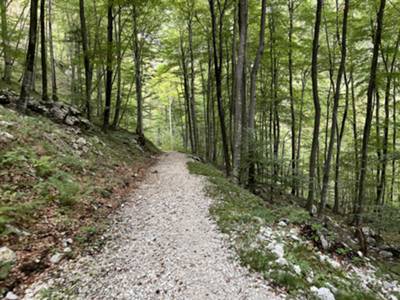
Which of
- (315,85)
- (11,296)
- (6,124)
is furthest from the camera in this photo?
(315,85)

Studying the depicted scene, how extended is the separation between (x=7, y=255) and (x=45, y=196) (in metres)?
1.55

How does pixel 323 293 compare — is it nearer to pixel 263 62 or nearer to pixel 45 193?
pixel 45 193

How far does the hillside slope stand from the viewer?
10.6 feet

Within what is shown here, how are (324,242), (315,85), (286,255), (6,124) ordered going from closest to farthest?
(286,255), (324,242), (6,124), (315,85)

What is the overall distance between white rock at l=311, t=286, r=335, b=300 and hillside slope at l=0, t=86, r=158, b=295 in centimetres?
337

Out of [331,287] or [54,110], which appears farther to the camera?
[54,110]

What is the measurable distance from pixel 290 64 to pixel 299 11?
2.61 metres

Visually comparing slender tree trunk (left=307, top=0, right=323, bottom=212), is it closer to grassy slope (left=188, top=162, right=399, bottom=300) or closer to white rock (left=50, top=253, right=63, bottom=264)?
grassy slope (left=188, top=162, right=399, bottom=300)

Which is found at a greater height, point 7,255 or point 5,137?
point 5,137

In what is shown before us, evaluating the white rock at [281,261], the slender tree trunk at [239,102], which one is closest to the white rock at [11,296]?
the white rock at [281,261]

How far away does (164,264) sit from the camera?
3387 mm

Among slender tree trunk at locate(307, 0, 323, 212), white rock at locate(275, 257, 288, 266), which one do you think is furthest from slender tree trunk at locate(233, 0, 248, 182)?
white rock at locate(275, 257, 288, 266)

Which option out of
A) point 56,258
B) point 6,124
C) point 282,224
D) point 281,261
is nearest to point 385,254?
point 282,224

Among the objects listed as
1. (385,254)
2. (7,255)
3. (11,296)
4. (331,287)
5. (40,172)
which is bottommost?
(385,254)
